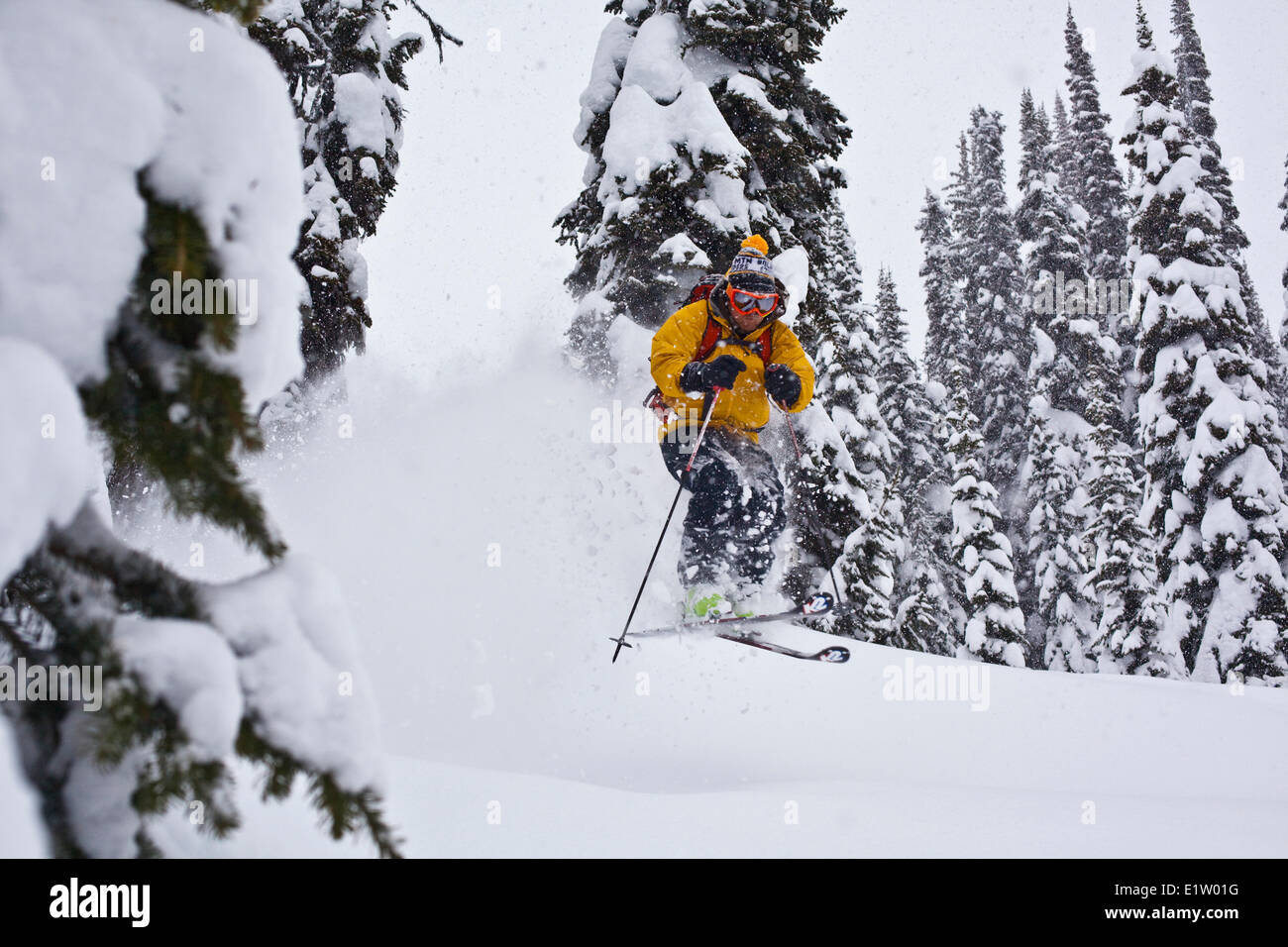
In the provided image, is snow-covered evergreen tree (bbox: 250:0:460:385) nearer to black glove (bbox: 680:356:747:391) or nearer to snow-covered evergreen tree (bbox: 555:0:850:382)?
snow-covered evergreen tree (bbox: 555:0:850:382)

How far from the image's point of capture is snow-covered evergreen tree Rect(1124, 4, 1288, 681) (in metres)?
17.7

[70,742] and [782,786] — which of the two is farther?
[782,786]

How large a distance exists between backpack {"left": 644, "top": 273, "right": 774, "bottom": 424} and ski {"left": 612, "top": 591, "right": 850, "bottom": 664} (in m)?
1.76

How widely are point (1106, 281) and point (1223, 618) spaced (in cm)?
2186

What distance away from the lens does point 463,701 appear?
592 cm

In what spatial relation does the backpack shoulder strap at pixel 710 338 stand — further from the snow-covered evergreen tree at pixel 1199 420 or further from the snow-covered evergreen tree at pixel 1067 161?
the snow-covered evergreen tree at pixel 1067 161

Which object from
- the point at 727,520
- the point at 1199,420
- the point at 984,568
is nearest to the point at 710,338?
the point at 727,520

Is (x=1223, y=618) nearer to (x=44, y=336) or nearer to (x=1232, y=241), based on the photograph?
(x=1232, y=241)

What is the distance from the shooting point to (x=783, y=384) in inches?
256

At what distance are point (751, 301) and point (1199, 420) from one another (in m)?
16.4

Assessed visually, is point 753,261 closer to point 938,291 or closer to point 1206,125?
point 1206,125
